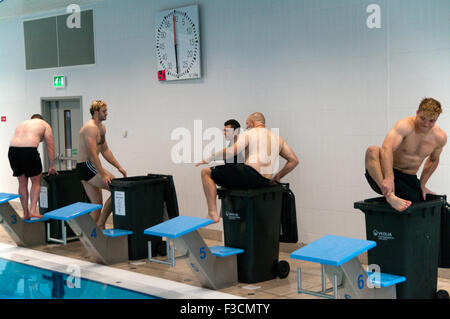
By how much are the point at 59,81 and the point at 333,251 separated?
5.85 meters

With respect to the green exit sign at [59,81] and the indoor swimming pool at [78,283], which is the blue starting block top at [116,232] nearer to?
the indoor swimming pool at [78,283]

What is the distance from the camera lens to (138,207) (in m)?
5.82

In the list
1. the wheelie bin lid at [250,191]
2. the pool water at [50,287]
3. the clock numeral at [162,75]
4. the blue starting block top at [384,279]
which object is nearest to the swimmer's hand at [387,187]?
the blue starting block top at [384,279]

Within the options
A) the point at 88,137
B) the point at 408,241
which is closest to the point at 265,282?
the point at 408,241

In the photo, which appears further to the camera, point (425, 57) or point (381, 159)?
point (425, 57)

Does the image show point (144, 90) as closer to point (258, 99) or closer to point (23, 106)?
point (258, 99)

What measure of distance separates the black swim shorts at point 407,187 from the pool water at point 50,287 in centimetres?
204

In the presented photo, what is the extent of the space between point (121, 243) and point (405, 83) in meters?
3.09

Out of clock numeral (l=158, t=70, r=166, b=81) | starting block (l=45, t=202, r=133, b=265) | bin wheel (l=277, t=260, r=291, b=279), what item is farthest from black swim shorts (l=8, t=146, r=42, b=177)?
bin wheel (l=277, t=260, r=291, b=279)

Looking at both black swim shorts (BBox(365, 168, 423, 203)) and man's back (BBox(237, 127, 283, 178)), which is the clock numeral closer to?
man's back (BBox(237, 127, 283, 178))

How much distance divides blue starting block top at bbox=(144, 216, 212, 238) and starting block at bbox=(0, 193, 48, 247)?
2.53m

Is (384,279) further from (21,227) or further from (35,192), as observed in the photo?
(21,227)
